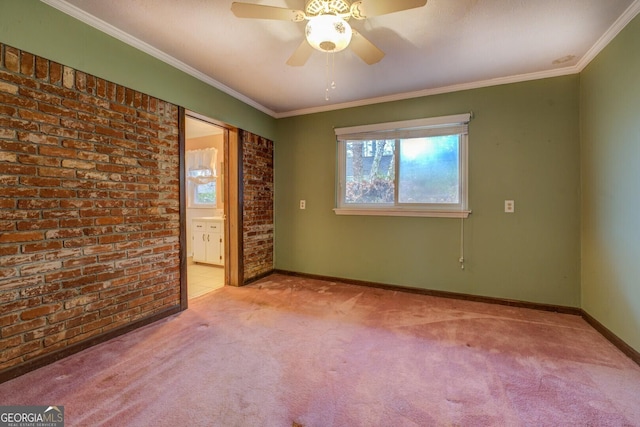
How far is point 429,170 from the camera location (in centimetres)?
309

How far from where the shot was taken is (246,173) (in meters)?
3.43

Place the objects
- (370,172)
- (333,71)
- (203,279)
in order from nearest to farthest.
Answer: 1. (333,71)
2. (370,172)
3. (203,279)

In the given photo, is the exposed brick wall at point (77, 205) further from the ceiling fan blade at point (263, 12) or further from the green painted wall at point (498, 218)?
the green painted wall at point (498, 218)

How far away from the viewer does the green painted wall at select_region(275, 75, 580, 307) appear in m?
2.59

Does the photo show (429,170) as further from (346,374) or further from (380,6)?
(346,374)

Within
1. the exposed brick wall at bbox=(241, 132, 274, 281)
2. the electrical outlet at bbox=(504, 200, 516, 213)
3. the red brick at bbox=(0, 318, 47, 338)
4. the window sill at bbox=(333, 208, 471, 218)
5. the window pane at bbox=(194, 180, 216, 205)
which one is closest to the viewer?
the red brick at bbox=(0, 318, 47, 338)

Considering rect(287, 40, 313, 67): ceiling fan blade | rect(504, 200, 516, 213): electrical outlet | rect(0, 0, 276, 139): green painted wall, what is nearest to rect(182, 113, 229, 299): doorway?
rect(0, 0, 276, 139): green painted wall

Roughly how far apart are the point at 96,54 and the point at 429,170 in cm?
316

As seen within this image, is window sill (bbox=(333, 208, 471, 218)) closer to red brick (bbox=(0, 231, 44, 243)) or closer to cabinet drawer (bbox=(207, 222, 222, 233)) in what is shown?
cabinet drawer (bbox=(207, 222, 222, 233))

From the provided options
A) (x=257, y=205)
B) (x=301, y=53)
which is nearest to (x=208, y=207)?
(x=257, y=205)

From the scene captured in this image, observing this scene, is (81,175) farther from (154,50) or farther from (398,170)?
(398,170)

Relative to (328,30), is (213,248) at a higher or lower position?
lower

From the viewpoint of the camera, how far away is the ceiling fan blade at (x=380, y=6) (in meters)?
1.39

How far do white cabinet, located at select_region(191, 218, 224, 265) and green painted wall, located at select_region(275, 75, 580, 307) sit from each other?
1.92 m
